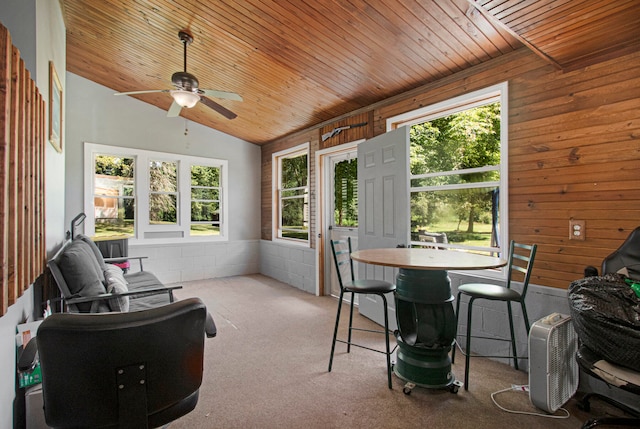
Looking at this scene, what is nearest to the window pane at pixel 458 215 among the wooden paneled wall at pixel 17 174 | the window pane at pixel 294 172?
the window pane at pixel 294 172

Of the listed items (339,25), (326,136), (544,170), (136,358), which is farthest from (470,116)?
(136,358)

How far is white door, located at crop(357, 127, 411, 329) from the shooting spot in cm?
315

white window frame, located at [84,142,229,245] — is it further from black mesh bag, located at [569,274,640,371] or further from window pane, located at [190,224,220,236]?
black mesh bag, located at [569,274,640,371]

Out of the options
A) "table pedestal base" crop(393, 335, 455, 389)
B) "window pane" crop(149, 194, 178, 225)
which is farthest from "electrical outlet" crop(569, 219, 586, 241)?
"window pane" crop(149, 194, 178, 225)

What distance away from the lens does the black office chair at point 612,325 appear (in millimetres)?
1545

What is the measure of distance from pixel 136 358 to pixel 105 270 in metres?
2.42

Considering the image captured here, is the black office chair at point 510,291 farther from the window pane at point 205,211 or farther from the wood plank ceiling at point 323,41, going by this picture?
the window pane at point 205,211

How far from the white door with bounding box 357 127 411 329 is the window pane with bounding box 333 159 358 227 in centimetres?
71

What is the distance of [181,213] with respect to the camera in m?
5.75

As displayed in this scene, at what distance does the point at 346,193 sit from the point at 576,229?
2886 mm

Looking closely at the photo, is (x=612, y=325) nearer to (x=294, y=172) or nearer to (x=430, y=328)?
(x=430, y=328)

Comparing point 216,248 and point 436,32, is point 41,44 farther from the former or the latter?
point 216,248

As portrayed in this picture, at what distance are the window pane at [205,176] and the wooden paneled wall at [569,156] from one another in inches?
190

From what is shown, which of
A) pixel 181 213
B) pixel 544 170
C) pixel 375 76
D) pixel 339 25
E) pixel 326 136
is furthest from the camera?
pixel 181 213
